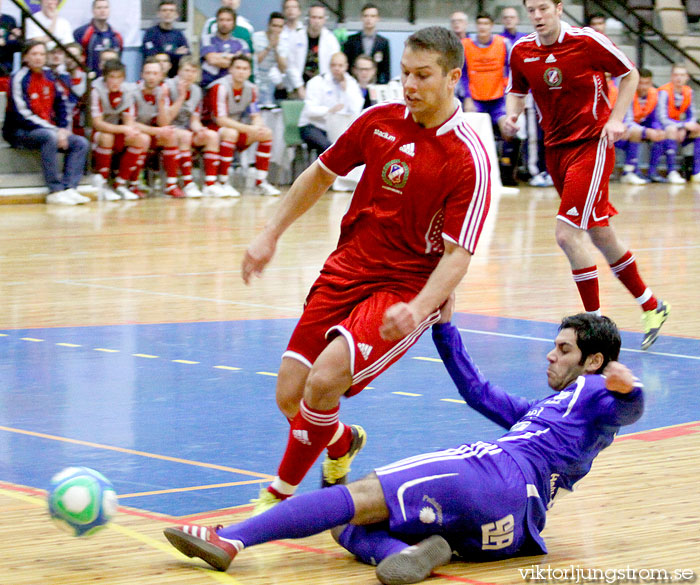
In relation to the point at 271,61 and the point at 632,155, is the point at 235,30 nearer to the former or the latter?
the point at 271,61

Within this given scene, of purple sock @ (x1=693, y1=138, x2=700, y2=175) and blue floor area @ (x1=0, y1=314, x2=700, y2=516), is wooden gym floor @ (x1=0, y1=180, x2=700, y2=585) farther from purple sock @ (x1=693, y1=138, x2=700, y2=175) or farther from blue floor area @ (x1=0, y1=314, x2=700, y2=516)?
purple sock @ (x1=693, y1=138, x2=700, y2=175)

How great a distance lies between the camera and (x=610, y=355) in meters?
3.92

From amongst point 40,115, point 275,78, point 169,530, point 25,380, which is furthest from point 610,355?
point 275,78

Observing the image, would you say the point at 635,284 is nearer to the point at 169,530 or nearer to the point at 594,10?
the point at 169,530

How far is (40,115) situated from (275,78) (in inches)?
150

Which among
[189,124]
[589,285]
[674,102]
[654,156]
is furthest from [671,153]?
[589,285]

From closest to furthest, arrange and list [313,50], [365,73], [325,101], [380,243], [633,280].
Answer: [380,243] → [633,280] → [325,101] → [365,73] → [313,50]

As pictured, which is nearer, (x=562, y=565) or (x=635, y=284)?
(x=562, y=565)

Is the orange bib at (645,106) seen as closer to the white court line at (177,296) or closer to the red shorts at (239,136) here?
the red shorts at (239,136)

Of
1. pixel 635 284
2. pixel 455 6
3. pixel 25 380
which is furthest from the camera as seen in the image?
pixel 455 6

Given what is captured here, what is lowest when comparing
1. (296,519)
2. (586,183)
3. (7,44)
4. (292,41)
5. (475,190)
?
(292,41)

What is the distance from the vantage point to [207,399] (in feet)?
18.2

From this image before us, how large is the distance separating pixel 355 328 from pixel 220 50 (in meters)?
12.7

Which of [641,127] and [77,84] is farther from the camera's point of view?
[641,127]
